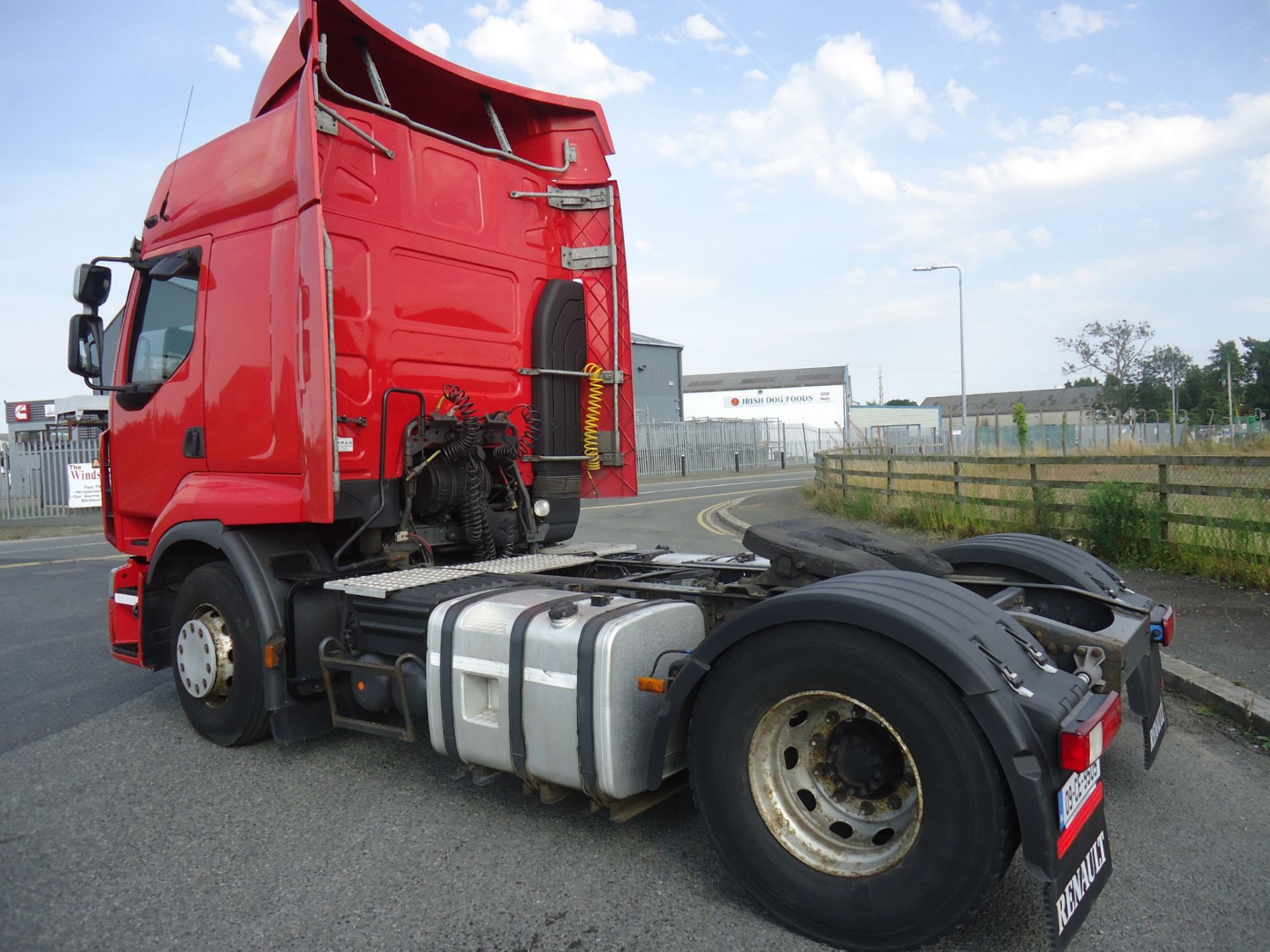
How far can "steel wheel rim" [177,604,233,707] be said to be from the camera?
4480mm

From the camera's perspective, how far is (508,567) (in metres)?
4.55

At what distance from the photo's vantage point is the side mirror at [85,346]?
5180mm

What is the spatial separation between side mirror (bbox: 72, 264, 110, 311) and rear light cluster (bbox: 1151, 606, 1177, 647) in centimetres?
571

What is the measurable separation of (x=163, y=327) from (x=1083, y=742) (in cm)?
502

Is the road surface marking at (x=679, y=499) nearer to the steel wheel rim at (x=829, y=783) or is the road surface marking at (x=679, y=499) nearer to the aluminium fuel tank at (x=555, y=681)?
the aluminium fuel tank at (x=555, y=681)

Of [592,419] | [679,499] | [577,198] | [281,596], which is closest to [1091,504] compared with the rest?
[592,419]

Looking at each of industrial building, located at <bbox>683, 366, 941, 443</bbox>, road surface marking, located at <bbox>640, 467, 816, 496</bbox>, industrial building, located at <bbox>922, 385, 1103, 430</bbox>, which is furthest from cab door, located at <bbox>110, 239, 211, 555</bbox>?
industrial building, located at <bbox>922, 385, 1103, 430</bbox>

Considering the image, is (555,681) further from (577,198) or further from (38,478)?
(38,478)

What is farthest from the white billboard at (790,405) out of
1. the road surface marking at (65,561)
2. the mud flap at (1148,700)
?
the mud flap at (1148,700)

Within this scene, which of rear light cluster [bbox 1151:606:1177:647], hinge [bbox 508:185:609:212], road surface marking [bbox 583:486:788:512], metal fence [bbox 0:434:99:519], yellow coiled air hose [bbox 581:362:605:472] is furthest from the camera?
metal fence [bbox 0:434:99:519]

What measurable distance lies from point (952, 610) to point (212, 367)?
12.8 feet

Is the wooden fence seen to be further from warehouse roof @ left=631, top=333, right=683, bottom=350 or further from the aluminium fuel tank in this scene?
warehouse roof @ left=631, top=333, right=683, bottom=350

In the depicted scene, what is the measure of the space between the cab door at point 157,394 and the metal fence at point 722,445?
1150 inches

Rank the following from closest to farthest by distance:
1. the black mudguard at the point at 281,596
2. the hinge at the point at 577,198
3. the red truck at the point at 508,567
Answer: the red truck at the point at 508,567 → the black mudguard at the point at 281,596 → the hinge at the point at 577,198
